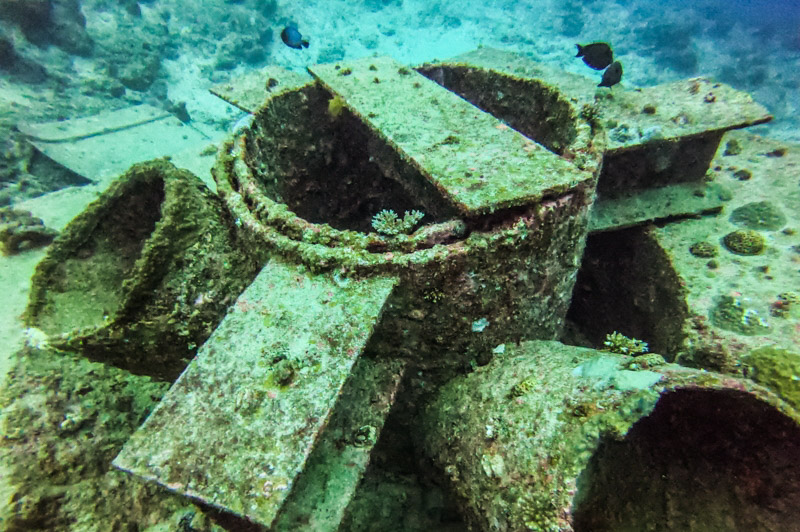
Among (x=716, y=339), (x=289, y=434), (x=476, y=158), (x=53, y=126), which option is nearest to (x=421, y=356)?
(x=289, y=434)

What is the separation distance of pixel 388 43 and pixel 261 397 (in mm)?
23184

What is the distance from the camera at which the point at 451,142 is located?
2916 mm

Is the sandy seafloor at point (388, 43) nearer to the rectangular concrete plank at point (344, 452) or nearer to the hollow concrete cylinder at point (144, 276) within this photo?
the hollow concrete cylinder at point (144, 276)

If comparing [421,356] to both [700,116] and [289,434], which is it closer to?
[289,434]

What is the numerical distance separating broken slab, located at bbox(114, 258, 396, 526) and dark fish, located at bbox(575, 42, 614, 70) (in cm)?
641

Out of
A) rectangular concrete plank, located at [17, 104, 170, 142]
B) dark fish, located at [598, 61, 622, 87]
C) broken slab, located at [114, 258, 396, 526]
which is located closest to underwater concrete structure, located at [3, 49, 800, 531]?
broken slab, located at [114, 258, 396, 526]

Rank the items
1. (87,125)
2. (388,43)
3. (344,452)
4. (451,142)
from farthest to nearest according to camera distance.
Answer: (388,43) → (87,125) → (451,142) → (344,452)

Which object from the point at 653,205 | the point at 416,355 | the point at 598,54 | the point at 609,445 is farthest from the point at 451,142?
the point at 598,54

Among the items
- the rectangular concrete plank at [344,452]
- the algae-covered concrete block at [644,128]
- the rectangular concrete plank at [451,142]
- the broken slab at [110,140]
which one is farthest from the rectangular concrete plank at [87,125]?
the rectangular concrete plank at [344,452]

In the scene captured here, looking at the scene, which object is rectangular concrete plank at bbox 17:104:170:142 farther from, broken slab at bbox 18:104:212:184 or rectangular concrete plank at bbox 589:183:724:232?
rectangular concrete plank at bbox 589:183:724:232

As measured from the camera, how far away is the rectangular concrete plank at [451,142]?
2370mm

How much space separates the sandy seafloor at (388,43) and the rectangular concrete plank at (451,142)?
27.6 feet

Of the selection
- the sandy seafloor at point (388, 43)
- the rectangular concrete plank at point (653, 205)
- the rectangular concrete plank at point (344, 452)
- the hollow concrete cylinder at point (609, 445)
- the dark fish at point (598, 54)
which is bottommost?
the rectangular concrete plank at point (344, 452)

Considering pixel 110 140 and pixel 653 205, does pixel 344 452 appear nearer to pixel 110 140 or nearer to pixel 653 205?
pixel 653 205
